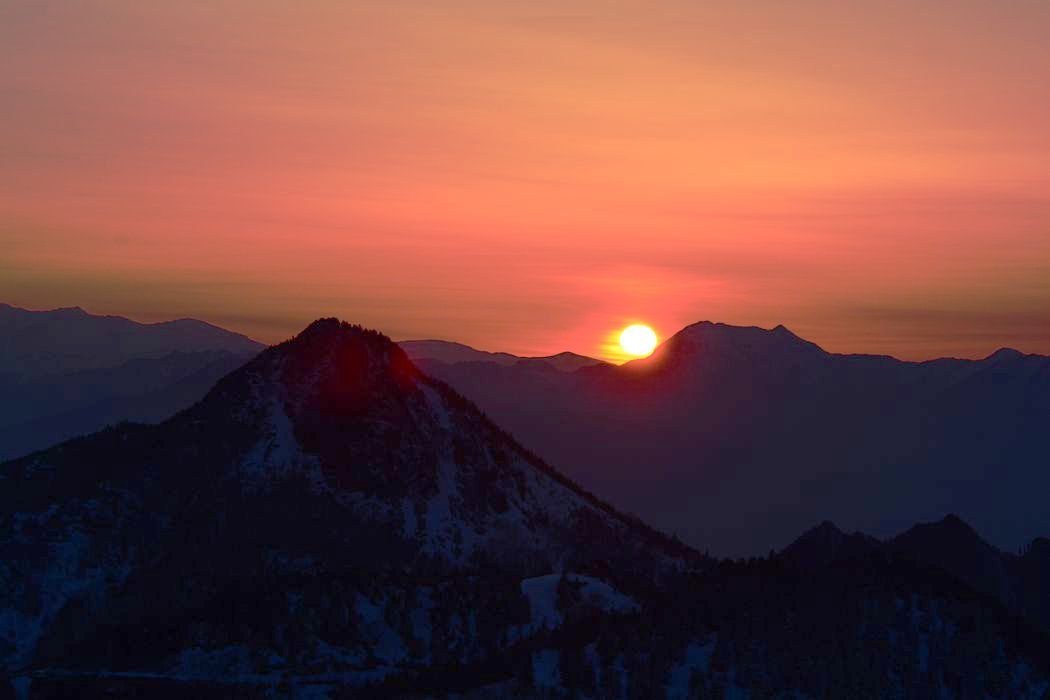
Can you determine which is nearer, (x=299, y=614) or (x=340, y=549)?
(x=299, y=614)

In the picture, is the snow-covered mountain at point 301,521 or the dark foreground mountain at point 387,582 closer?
the dark foreground mountain at point 387,582

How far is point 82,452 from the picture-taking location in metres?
173

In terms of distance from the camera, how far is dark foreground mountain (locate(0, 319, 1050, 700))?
349 feet

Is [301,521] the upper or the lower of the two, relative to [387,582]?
upper

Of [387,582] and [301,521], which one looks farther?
[301,521]

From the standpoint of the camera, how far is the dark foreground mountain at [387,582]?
106312mm

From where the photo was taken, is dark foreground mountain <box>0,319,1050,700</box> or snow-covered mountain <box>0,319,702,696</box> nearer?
dark foreground mountain <box>0,319,1050,700</box>

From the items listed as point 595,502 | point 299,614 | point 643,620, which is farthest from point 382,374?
point 643,620

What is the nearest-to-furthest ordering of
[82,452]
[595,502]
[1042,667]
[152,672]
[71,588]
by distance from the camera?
[1042,667], [152,672], [71,588], [82,452], [595,502]

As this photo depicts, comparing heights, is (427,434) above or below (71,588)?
above

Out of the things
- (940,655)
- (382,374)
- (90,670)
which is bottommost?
(90,670)

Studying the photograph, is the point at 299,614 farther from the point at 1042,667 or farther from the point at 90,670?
the point at 1042,667

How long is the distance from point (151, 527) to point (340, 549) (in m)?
18.8

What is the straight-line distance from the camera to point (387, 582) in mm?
135250
